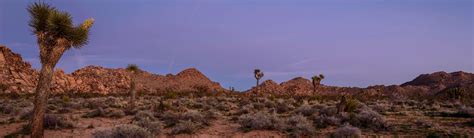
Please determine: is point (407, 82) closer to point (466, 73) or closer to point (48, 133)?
point (466, 73)

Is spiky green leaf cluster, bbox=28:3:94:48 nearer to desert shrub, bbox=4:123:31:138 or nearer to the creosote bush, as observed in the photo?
desert shrub, bbox=4:123:31:138

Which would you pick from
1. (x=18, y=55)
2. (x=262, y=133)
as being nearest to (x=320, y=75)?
(x=18, y=55)

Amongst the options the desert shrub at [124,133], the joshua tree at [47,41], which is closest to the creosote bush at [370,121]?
the desert shrub at [124,133]

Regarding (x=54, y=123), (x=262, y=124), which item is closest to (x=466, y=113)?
(x=262, y=124)

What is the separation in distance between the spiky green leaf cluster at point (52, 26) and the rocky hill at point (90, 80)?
4495 cm

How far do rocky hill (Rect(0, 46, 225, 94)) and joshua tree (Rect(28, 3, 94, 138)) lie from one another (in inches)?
1773

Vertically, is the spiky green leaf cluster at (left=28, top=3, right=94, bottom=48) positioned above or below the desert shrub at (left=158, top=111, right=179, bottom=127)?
above

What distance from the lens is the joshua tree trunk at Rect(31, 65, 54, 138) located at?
41.0 ft

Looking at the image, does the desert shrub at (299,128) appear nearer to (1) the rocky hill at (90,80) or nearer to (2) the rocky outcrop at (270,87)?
(1) the rocky hill at (90,80)

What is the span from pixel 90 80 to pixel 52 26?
66.6 metres

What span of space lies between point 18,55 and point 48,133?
63.9m

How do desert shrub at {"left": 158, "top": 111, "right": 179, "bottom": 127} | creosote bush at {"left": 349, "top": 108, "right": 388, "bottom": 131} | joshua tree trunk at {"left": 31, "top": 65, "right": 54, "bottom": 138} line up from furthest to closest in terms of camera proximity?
desert shrub at {"left": 158, "top": 111, "right": 179, "bottom": 127}, creosote bush at {"left": 349, "top": 108, "right": 388, "bottom": 131}, joshua tree trunk at {"left": 31, "top": 65, "right": 54, "bottom": 138}

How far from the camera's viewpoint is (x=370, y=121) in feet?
49.2

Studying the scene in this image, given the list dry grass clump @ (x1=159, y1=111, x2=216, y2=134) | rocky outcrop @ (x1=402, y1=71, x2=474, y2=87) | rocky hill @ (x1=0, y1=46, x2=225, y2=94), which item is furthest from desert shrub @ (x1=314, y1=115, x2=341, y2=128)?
rocky outcrop @ (x1=402, y1=71, x2=474, y2=87)
